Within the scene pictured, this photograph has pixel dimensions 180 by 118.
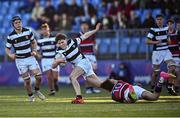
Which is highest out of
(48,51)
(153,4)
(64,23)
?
(153,4)

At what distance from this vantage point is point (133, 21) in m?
29.0

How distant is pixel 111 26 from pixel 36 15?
480cm

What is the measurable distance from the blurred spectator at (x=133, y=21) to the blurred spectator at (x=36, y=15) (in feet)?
16.1

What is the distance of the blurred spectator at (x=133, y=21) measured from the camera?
28786 mm

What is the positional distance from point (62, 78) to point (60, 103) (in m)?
11.0

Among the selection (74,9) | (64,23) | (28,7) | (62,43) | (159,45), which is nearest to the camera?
(62,43)

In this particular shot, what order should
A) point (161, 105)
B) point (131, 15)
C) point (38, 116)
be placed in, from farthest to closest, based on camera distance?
point (131, 15) → point (161, 105) → point (38, 116)

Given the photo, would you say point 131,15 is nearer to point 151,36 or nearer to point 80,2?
point 80,2

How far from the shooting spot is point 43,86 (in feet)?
96.4

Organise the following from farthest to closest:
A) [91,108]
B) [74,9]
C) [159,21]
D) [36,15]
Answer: [36,15] < [74,9] < [159,21] < [91,108]

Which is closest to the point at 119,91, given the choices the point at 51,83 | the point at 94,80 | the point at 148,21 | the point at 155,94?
the point at 155,94

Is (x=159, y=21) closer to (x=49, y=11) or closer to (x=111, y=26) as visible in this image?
(x=111, y=26)

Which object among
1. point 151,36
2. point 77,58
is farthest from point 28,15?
point 77,58

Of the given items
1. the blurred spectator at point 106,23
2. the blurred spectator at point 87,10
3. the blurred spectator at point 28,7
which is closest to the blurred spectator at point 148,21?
the blurred spectator at point 106,23
